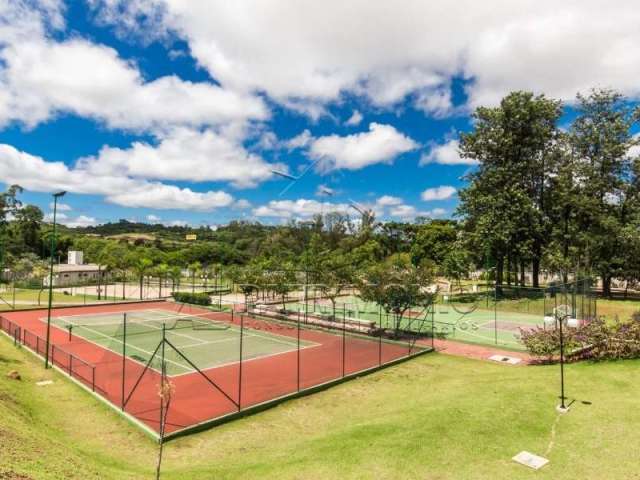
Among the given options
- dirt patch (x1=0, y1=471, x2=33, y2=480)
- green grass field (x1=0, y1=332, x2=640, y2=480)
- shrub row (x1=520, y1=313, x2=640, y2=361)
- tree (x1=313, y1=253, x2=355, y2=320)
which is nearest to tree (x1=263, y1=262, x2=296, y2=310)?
tree (x1=313, y1=253, x2=355, y2=320)

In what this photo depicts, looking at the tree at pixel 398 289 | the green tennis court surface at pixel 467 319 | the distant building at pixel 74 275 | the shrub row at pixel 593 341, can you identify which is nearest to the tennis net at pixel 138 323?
the green tennis court surface at pixel 467 319

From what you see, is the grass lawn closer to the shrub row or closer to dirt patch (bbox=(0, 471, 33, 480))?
dirt patch (bbox=(0, 471, 33, 480))

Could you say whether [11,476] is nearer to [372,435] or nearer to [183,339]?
[372,435]

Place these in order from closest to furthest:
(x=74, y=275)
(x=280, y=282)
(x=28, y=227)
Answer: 1. (x=280, y=282)
2. (x=74, y=275)
3. (x=28, y=227)

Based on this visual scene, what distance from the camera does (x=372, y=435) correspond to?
12422mm

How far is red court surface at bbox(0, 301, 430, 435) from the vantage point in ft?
51.7

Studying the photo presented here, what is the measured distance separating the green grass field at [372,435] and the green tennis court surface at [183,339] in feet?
21.7

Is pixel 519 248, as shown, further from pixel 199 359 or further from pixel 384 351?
pixel 199 359

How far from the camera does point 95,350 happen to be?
25.8m

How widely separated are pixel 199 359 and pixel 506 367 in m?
16.1

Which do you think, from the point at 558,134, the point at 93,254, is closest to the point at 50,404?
the point at 558,134

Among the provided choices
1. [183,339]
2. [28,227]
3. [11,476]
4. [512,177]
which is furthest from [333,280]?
[28,227]

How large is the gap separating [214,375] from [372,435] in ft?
35.2

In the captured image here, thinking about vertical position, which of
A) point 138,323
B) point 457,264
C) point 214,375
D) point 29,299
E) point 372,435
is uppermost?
point 457,264
